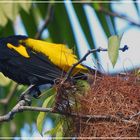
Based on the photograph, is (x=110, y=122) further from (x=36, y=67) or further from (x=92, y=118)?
(x=36, y=67)

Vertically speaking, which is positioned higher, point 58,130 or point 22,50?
point 22,50

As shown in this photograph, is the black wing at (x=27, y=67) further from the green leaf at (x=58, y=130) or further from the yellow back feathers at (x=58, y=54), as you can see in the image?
the green leaf at (x=58, y=130)

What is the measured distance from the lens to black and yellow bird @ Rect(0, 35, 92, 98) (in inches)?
144

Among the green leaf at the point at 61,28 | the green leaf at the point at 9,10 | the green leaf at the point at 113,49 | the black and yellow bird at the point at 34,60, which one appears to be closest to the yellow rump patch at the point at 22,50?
the black and yellow bird at the point at 34,60

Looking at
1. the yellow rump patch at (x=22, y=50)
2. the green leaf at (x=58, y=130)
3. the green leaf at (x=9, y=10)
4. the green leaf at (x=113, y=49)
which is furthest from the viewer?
the green leaf at (x=9, y=10)

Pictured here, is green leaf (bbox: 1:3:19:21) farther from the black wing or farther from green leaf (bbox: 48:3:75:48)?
green leaf (bbox: 48:3:75:48)

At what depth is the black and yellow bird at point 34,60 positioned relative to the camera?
3.66 meters

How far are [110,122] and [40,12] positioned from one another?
4.79 feet

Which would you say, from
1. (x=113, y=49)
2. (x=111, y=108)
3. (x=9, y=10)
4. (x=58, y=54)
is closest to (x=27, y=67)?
(x=58, y=54)

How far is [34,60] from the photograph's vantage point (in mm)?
3852

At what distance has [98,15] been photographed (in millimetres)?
4379

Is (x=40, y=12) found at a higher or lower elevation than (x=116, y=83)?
higher

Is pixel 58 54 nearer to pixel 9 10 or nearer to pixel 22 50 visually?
pixel 22 50

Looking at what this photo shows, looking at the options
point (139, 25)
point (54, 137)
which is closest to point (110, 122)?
point (54, 137)
